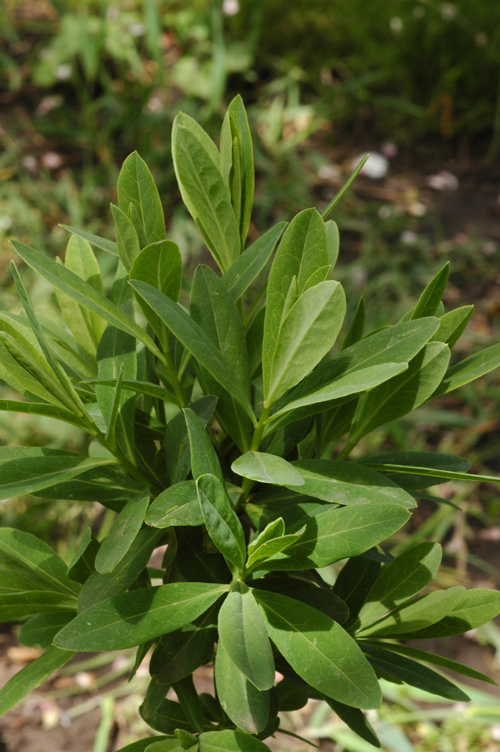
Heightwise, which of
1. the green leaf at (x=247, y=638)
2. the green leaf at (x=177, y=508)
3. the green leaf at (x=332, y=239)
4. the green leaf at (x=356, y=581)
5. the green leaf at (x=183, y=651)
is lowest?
the green leaf at (x=356, y=581)

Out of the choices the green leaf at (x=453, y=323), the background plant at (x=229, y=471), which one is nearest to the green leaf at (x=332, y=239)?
the background plant at (x=229, y=471)

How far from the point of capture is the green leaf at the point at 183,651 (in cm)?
48

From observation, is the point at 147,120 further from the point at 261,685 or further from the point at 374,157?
the point at 261,685

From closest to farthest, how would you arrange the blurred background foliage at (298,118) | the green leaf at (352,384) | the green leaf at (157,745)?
1. the green leaf at (352,384)
2. the green leaf at (157,745)
3. the blurred background foliage at (298,118)

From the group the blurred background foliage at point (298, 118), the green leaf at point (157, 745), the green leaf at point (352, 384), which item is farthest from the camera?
the blurred background foliage at point (298, 118)

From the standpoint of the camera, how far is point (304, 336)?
0.42 m

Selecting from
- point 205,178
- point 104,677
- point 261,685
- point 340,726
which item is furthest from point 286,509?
point 104,677

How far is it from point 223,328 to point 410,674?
0.28 meters

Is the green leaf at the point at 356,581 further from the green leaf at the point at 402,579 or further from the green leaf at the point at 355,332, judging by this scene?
the green leaf at the point at 355,332

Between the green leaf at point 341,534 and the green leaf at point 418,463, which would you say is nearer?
the green leaf at point 341,534

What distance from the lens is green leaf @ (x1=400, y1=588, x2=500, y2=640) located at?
18.8 inches

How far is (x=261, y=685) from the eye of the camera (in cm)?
39

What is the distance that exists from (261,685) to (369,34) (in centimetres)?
293

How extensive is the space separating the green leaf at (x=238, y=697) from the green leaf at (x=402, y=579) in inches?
4.6
